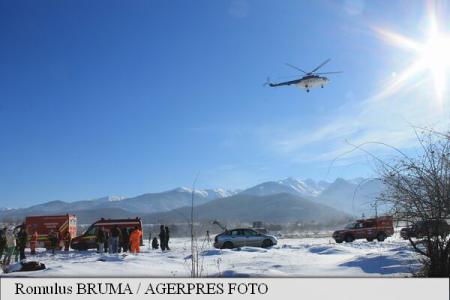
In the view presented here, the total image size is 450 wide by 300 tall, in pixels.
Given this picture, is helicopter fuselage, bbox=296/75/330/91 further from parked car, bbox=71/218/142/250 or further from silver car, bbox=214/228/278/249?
parked car, bbox=71/218/142/250

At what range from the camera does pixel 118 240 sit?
27703mm

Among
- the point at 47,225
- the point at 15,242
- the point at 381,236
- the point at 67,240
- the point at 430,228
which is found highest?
the point at 430,228

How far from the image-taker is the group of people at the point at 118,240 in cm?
2512

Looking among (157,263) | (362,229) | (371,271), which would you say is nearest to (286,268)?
(371,271)

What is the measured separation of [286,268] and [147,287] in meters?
7.93

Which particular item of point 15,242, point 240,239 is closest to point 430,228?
point 15,242

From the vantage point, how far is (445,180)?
8.47m

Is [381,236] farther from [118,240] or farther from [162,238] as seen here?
[118,240]

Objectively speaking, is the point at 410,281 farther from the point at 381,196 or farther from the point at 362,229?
the point at 362,229

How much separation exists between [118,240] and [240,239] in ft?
22.5

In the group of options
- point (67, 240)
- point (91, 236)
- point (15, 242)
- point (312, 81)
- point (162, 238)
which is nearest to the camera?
point (15, 242)

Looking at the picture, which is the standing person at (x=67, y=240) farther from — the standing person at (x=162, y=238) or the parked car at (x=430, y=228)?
the parked car at (x=430, y=228)

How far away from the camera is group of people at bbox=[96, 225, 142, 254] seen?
82.4 feet

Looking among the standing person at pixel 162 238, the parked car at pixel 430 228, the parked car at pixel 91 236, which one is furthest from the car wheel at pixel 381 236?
the parked car at pixel 430 228
